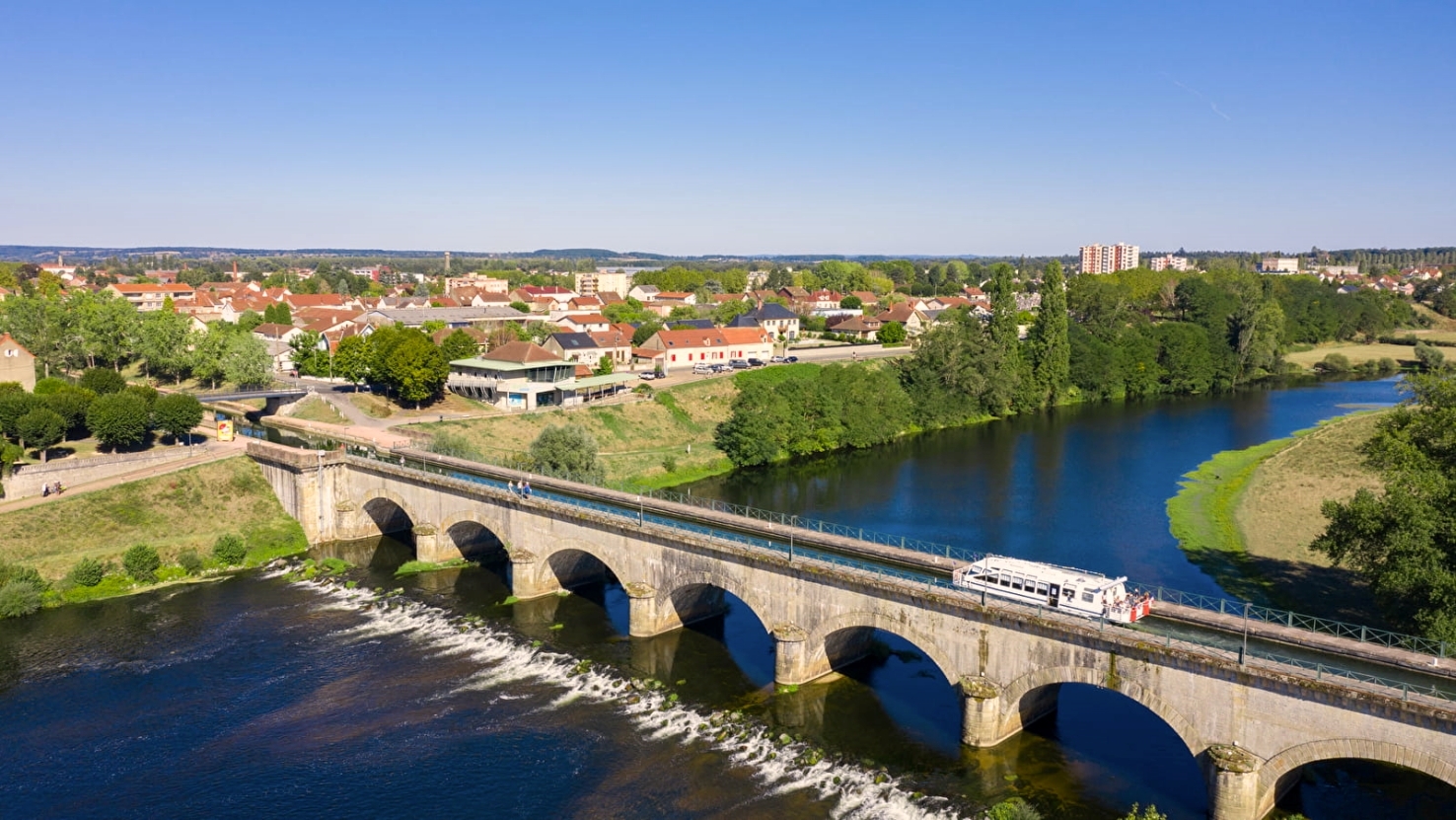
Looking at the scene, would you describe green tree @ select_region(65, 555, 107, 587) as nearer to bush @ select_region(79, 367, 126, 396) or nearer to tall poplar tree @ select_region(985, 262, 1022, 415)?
bush @ select_region(79, 367, 126, 396)

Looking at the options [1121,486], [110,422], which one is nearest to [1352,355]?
[1121,486]

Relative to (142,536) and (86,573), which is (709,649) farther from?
(142,536)

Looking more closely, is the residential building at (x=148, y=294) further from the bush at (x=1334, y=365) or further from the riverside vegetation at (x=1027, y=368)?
the bush at (x=1334, y=365)

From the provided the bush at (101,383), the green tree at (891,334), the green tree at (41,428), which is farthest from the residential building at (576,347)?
the green tree at (41,428)

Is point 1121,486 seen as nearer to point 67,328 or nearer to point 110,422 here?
point 110,422

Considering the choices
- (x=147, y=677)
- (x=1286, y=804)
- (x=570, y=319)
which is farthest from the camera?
(x=570, y=319)
